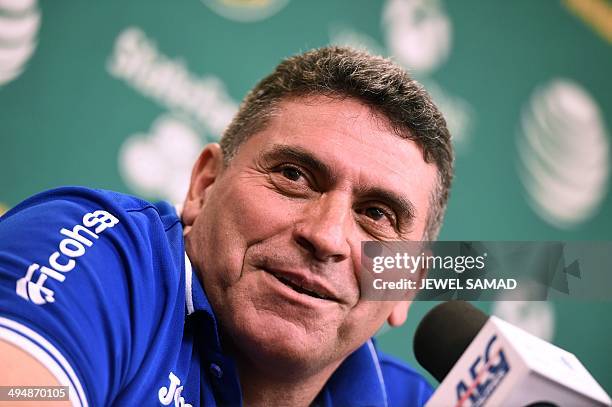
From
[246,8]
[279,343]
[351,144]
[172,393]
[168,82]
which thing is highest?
[246,8]

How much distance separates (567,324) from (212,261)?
2015 mm

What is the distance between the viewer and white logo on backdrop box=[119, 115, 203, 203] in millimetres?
2057

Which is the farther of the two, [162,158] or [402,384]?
[162,158]

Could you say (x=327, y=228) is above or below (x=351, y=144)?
below

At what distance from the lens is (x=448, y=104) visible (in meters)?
2.58

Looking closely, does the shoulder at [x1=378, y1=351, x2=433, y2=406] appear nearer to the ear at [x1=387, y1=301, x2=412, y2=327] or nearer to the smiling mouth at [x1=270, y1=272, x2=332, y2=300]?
the ear at [x1=387, y1=301, x2=412, y2=327]

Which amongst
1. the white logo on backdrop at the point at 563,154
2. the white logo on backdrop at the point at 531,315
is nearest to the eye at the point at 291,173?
the white logo on backdrop at the point at 531,315

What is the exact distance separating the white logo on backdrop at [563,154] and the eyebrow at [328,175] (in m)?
1.68

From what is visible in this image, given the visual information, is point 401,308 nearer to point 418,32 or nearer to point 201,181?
point 201,181

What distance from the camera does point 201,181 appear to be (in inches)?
52.2

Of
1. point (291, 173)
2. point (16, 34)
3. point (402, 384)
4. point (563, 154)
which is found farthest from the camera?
point (563, 154)

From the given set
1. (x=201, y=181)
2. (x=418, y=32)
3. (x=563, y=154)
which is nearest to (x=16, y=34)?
(x=201, y=181)

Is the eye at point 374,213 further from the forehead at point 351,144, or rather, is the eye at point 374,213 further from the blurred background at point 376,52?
the blurred background at point 376,52

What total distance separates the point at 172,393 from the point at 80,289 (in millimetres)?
234
